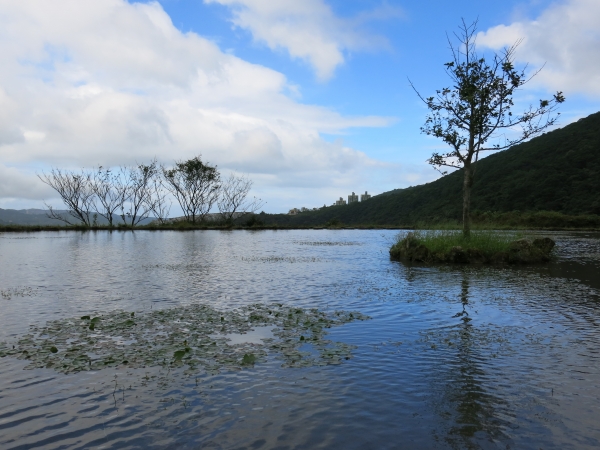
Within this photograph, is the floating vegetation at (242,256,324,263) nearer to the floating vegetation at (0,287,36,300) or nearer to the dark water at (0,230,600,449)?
the dark water at (0,230,600,449)

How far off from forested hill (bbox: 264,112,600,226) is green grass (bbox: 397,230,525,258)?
3175 cm

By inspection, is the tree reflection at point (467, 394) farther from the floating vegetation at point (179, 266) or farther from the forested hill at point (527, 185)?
the forested hill at point (527, 185)

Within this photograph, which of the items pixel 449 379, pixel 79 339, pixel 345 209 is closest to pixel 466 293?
pixel 449 379

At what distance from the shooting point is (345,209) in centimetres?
10344

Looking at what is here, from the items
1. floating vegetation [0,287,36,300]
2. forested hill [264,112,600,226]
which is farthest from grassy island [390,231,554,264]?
forested hill [264,112,600,226]

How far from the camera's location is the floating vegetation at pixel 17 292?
34.8ft

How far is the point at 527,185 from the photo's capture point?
6569 centimetres

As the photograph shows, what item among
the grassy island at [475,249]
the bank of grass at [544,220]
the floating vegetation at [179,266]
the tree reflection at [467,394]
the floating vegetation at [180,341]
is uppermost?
the bank of grass at [544,220]

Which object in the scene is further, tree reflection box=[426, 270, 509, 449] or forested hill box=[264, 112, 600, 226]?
forested hill box=[264, 112, 600, 226]

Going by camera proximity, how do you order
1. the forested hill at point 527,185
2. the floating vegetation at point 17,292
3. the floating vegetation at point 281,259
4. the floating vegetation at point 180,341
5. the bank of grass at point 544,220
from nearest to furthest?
the floating vegetation at point 180,341 → the floating vegetation at point 17,292 → the floating vegetation at point 281,259 → the bank of grass at point 544,220 → the forested hill at point 527,185

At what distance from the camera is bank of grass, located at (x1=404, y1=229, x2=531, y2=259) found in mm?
19219

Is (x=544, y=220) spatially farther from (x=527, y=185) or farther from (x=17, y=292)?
(x=17, y=292)

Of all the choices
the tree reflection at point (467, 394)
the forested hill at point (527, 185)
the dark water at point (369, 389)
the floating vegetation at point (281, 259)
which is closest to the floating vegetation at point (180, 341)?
the dark water at point (369, 389)

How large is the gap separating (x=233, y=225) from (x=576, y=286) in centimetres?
4856
